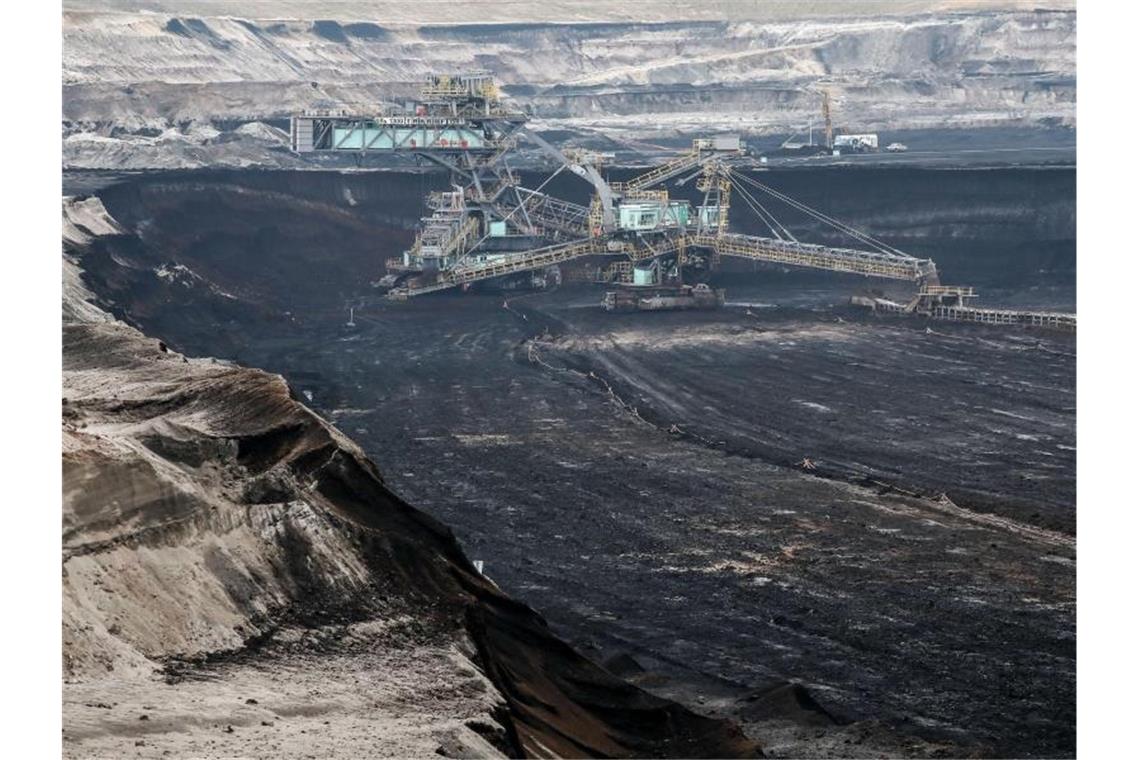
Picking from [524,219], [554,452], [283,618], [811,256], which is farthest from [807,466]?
[524,219]

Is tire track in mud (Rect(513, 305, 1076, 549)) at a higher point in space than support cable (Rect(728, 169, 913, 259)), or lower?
lower

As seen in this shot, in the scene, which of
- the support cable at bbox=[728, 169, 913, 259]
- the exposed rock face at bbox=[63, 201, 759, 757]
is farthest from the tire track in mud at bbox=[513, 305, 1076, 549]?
the support cable at bbox=[728, 169, 913, 259]

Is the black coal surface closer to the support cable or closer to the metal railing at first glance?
the support cable

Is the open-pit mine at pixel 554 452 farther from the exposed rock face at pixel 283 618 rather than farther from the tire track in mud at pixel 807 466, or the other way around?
the tire track in mud at pixel 807 466

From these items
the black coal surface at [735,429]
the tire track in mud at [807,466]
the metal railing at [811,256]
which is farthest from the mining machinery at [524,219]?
the tire track in mud at [807,466]

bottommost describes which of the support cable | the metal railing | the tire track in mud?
the tire track in mud

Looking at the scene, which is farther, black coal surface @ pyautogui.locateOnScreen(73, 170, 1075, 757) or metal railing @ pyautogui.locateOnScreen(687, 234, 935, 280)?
metal railing @ pyautogui.locateOnScreen(687, 234, 935, 280)
